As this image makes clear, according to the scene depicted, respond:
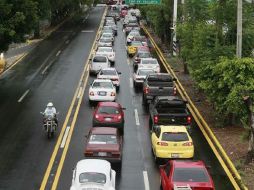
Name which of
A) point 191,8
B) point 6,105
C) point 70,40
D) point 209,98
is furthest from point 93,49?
A: point 209,98

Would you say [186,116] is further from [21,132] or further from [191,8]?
[191,8]

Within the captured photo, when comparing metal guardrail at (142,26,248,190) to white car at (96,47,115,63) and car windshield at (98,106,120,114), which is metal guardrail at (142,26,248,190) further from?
white car at (96,47,115,63)

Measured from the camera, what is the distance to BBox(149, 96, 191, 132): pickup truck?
92.3 feet

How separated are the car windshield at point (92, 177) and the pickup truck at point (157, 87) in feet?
51.5

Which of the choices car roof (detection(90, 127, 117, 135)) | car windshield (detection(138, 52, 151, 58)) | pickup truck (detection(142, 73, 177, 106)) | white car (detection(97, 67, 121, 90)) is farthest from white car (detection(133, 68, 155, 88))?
car roof (detection(90, 127, 117, 135))

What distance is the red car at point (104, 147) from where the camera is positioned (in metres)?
23.1

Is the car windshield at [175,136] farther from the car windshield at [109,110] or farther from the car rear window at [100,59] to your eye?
the car rear window at [100,59]

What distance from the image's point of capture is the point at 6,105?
3622cm

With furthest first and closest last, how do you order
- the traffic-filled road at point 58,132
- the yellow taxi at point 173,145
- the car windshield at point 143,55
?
the car windshield at point 143,55, the yellow taxi at point 173,145, the traffic-filled road at point 58,132

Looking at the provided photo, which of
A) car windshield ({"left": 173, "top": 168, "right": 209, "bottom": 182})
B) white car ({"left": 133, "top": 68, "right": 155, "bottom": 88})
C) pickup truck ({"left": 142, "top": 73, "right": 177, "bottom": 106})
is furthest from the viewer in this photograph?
white car ({"left": 133, "top": 68, "right": 155, "bottom": 88})

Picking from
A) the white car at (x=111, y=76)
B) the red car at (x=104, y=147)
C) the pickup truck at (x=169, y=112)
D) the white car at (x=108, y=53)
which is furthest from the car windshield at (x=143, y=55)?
the red car at (x=104, y=147)

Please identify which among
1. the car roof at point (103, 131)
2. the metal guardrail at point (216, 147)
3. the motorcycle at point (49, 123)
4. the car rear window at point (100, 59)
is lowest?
the metal guardrail at point (216, 147)

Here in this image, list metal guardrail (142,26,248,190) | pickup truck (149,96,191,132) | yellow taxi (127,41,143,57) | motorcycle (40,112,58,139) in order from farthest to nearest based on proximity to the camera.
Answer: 1. yellow taxi (127,41,143,57)
2. motorcycle (40,112,58,139)
3. pickup truck (149,96,191,132)
4. metal guardrail (142,26,248,190)

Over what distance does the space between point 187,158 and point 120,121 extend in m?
5.81
